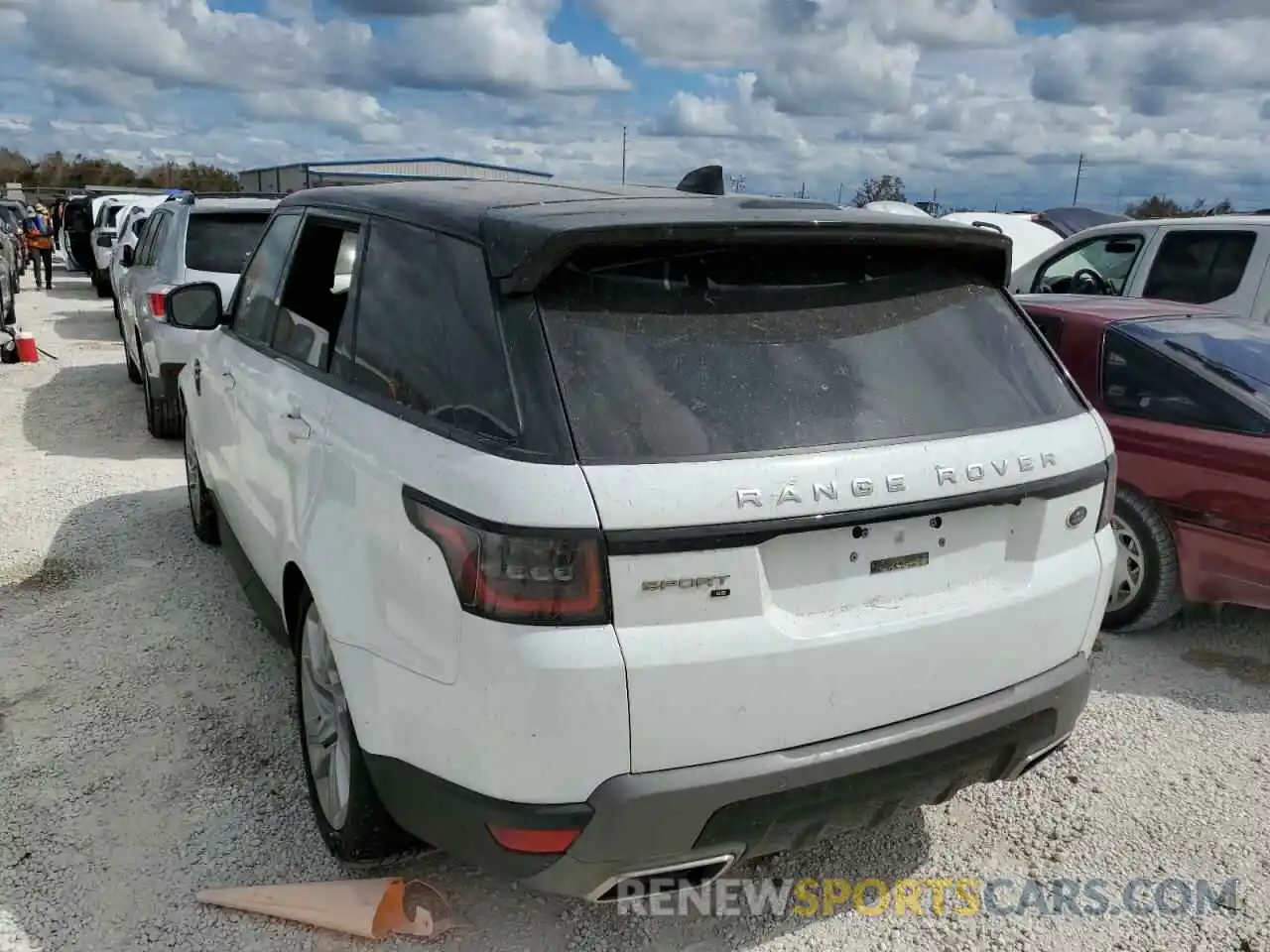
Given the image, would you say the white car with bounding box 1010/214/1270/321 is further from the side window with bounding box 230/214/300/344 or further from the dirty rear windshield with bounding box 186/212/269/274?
the dirty rear windshield with bounding box 186/212/269/274

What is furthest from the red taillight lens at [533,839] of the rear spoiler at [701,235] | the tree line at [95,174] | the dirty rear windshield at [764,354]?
the tree line at [95,174]

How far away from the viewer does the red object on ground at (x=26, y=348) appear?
11.5m

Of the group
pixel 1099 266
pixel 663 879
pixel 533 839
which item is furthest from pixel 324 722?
pixel 1099 266

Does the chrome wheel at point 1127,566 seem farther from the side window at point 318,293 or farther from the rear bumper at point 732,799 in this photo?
the side window at point 318,293

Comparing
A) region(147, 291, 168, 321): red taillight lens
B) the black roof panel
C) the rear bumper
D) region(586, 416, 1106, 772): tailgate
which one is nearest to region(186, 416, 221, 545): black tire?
region(147, 291, 168, 321): red taillight lens

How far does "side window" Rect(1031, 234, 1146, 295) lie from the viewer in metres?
7.84

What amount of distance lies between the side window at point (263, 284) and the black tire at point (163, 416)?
3.99 m

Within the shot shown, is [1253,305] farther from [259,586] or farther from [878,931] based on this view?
[259,586]

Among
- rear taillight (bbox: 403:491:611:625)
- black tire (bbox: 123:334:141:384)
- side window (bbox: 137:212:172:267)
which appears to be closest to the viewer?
rear taillight (bbox: 403:491:611:625)

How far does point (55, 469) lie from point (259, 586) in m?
4.35

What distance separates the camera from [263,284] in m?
4.01

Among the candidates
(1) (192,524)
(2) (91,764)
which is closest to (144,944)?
(2) (91,764)

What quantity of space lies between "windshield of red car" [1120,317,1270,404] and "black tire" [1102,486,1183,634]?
0.66 m

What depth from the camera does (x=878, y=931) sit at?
110 inches
